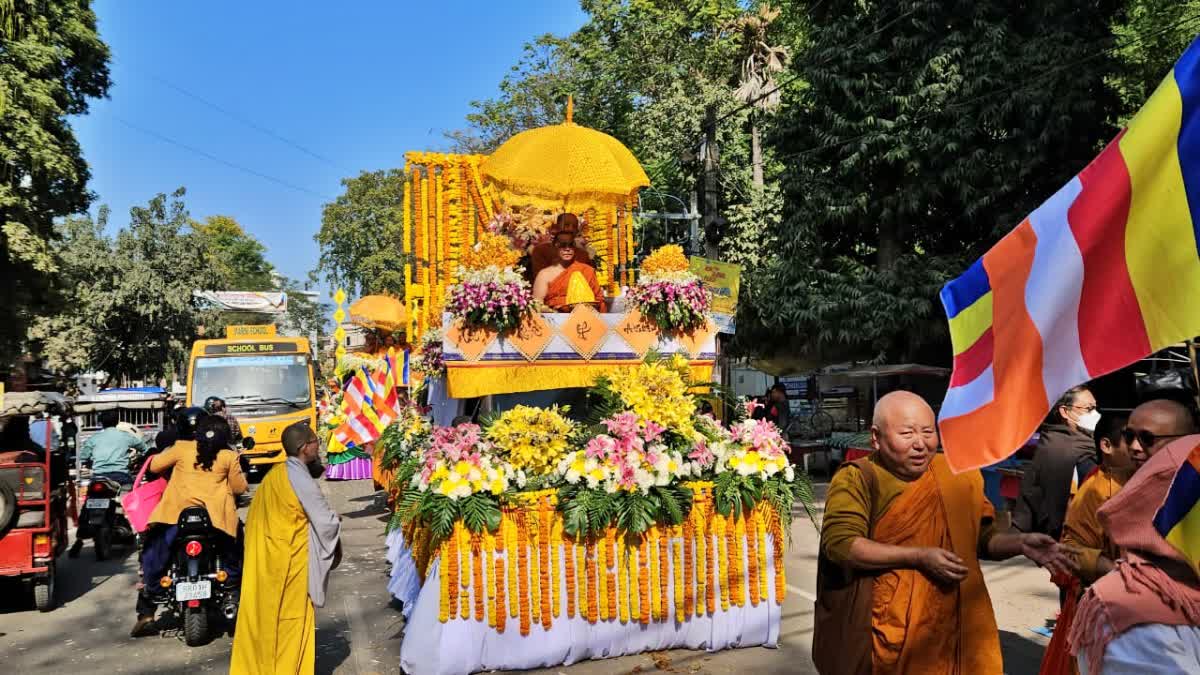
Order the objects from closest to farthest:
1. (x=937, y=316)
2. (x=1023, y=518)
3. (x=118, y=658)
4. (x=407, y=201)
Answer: (x=1023, y=518) → (x=118, y=658) → (x=407, y=201) → (x=937, y=316)

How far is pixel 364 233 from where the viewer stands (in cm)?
4406

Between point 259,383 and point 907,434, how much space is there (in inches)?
641

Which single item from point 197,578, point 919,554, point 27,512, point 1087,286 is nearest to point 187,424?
point 197,578

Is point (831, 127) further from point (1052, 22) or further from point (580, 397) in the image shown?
point (580, 397)

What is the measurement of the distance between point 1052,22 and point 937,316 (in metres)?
5.56

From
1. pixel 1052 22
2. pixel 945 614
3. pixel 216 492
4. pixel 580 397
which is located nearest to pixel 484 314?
pixel 580 397

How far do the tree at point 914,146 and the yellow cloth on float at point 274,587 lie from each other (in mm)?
13704

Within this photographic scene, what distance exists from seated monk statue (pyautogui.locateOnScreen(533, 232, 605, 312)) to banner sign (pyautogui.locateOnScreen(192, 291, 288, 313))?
94.2 feet

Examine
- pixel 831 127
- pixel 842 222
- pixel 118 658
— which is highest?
pixel 831 127

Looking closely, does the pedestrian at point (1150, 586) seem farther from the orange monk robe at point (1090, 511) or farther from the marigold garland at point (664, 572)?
the marigold garland at point (664, 572)

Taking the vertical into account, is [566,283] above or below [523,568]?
above

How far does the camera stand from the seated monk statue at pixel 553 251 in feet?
24.7

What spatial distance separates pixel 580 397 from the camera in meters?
7.54

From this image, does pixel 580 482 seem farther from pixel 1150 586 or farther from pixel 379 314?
pixel 379 314
